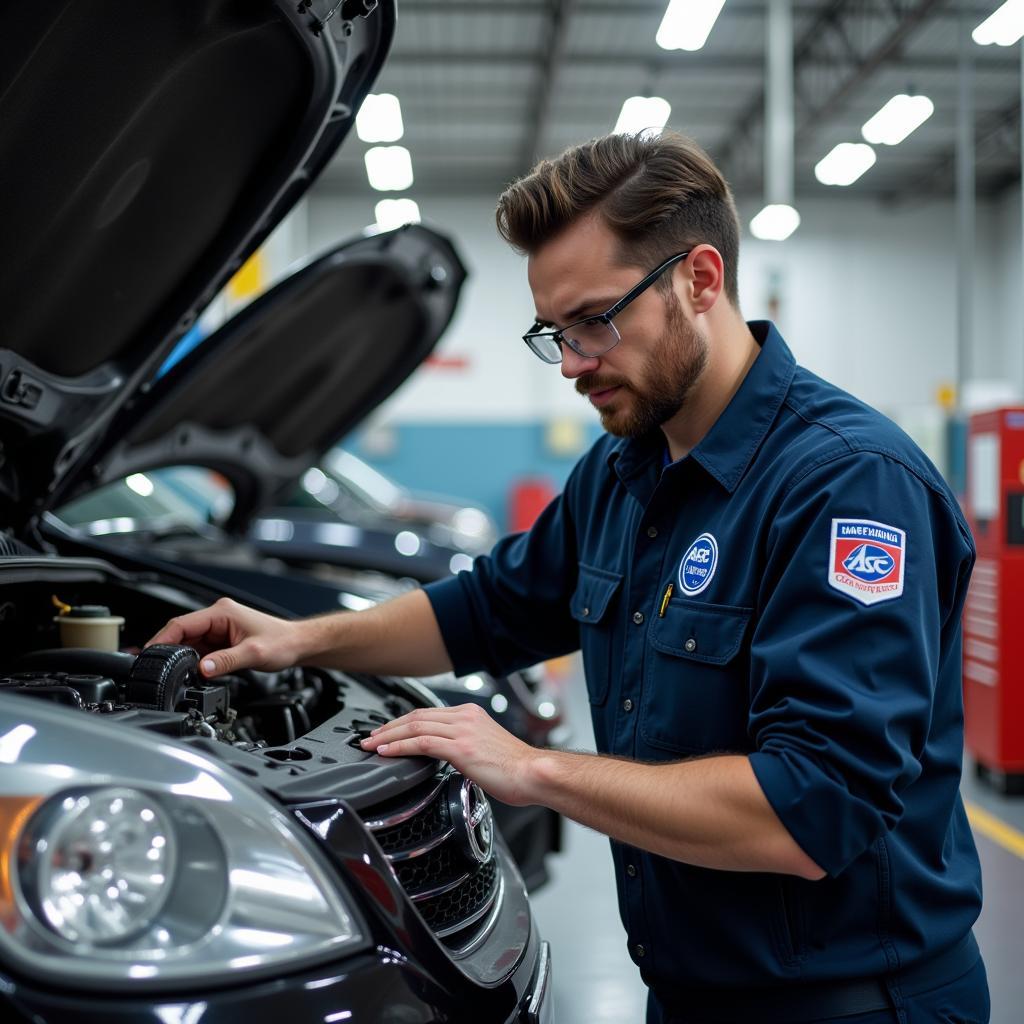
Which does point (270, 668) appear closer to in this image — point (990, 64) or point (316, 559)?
point (316, 559)

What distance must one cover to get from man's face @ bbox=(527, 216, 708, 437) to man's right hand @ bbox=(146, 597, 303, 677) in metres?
0.63

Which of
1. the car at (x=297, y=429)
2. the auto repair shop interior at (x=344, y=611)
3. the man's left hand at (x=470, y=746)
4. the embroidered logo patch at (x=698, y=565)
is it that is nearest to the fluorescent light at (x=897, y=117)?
the auto repair shop interior at (x=344, y=611)

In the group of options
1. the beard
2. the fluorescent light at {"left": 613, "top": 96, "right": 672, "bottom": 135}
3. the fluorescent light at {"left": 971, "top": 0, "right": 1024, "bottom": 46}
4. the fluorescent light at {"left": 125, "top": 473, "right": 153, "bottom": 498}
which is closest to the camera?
the beard

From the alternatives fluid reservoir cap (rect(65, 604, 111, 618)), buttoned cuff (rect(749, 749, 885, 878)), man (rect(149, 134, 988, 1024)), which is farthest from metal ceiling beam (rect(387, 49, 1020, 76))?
buttoned cuff (rect(749, 749, 885, 878))

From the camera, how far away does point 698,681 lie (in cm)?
134

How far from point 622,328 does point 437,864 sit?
0.71 m

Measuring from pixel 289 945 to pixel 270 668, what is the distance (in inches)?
30.5

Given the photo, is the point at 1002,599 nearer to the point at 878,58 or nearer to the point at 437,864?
the point at 437,864

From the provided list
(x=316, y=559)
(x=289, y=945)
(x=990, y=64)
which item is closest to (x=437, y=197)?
(x=990, y=64)

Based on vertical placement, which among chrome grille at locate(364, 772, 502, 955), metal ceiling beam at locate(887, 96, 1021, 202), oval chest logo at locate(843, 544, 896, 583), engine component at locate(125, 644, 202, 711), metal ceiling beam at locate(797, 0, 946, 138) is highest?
metal ceiling beam at locate(887, 96, 1021, 202)

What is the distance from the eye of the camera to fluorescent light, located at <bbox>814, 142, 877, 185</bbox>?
31.4 feet

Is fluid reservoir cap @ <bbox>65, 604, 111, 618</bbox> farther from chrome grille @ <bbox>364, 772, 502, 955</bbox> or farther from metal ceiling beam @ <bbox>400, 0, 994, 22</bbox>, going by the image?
metal ceiling beam @ <bbox>400, 0, 994, 22</bbox>

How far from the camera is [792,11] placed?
30.7ft

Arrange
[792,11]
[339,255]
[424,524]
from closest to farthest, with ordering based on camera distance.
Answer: [339,255] → [424,524] → [792,11]
